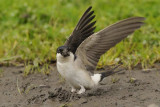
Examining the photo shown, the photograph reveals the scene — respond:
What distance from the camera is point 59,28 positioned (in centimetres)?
653

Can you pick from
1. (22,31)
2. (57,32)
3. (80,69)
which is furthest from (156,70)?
(22,31)

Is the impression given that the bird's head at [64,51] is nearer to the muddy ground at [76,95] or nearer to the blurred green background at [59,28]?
the muddy ground at [76,95]

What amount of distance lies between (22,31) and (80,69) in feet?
8.07

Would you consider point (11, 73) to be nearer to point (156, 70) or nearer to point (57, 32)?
point (57, 32)

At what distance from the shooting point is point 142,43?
5895 mm

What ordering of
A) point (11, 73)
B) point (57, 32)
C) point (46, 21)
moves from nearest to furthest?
1. point (11, 73)
2. point (57, 32)
3. point (46, 21)

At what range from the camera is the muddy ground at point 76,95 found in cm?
419

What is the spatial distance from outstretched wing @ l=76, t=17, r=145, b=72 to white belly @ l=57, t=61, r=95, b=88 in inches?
5.7

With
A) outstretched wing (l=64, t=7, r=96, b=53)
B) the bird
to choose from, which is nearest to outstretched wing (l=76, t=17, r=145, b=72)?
the bird

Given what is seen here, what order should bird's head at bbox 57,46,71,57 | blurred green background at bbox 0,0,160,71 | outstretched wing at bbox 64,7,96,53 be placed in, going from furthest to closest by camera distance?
blurred green background at bbox 0,0,160,71, outstretched wing at bbox 64,7,96,53, bird's head at bbox 57,46,71,57

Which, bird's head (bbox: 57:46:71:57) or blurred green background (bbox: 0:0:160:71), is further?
blurred green background (bbox: 0:0:160:71)

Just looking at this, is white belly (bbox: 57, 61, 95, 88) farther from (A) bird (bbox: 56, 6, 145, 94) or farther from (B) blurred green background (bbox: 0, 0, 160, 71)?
(B) blurred green background (bbox: 0, 0, 160, 71)

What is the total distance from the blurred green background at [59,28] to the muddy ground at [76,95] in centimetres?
29

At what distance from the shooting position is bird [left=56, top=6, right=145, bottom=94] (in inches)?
165
